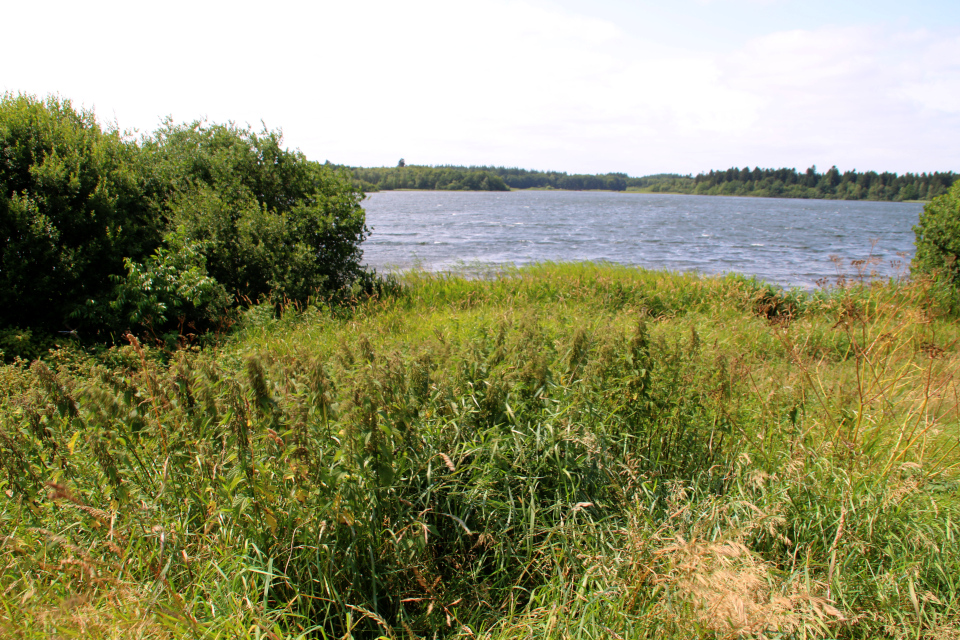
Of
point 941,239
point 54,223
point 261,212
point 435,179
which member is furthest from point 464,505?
point 435,179

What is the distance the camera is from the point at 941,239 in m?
10.0

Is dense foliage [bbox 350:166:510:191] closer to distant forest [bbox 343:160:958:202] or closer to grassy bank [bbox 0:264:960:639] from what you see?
distant forest [bbox 343:160:958:202]

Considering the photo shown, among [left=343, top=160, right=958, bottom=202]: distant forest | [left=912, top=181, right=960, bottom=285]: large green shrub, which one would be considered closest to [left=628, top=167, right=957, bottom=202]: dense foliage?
[left=343, top=160, right=958, bottom=202]: distant forest

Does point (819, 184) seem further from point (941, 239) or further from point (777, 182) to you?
point (941, 239)

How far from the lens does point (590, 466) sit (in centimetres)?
328

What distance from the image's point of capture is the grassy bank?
7.47ft

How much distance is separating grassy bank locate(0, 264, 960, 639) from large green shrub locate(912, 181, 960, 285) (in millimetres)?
8537

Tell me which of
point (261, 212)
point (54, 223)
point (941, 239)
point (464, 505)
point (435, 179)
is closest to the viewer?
point (464, 505)

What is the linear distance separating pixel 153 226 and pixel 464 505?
8.41m

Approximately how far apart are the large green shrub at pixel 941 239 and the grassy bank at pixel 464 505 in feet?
28.0

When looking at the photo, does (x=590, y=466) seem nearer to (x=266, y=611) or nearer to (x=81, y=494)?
(x=266, y=611)

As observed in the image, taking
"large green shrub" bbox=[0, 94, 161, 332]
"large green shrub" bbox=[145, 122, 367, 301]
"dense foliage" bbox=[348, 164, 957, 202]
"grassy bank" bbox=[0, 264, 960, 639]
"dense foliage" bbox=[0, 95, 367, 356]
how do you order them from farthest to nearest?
"dense foliage" bbox=[348, 164, 957, 202], "large green shrub" bbox=[145, 122, 367, 301], "dense foliage" bbox=[0, 95, 367, 356], "large green shrub" bbox=[0, 94, 161, 332], "grassy bank" bbox=[0, 264, 960, 639]

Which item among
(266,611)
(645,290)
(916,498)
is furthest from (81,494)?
(645,290)

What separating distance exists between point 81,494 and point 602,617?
9.34 feet
